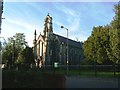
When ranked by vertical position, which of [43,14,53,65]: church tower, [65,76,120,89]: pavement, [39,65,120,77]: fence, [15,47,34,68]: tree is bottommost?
[65,76,120,89]: pavement

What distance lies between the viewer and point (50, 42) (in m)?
98.2

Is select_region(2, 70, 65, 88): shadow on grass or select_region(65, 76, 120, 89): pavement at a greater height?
select_region(2, 70, 65, 88): shadow on grass

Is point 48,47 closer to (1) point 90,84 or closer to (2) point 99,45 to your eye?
(2) point 99,45

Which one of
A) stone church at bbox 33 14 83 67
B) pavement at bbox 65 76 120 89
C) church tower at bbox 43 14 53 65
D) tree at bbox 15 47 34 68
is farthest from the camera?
stone church at bbox 33 14 83 67

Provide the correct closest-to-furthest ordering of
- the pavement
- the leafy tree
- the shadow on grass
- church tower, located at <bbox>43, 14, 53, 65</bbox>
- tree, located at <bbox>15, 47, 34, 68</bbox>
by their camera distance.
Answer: the shadow on grass → the pavement → the leafy tree → tree, located at <bbox>15, 47, 34, 68</bbox> → church tower, located at <bbox>43, 14, 53, 65</bbox>

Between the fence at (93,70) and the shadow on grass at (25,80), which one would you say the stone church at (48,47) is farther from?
the shadow on grass at (25,80)

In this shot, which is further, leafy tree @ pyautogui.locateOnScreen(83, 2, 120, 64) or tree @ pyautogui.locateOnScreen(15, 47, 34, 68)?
tree @ pyautogui.locateOnScreen(15, 47, 34, 68)

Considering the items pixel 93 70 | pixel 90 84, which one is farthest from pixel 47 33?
pixel 90 84

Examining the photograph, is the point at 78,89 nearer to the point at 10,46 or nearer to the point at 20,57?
the point at 20,57

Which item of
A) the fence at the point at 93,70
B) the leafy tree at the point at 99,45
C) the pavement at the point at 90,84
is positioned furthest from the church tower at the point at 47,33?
the pavement at the point at 90,84

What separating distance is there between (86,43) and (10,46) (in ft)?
107

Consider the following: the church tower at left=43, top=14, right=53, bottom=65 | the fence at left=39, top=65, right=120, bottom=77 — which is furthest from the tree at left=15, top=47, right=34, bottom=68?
the fence at left=39, top=65, right=120, bottom=77

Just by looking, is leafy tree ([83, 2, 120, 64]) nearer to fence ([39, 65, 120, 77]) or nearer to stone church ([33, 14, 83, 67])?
fence ([39, 65, 120, 77])

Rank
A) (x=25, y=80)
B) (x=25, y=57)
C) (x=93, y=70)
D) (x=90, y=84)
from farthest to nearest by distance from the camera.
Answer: (x=25, y=57) < (x=93, y=70) < (x=90, y=84) < (x=25, y=80)
